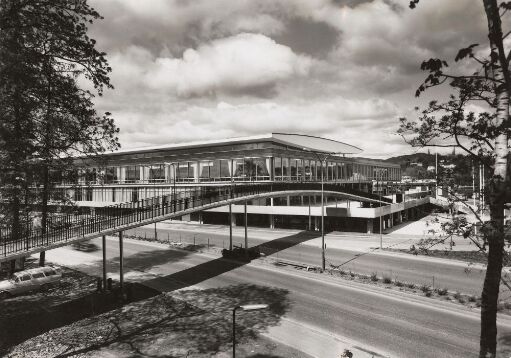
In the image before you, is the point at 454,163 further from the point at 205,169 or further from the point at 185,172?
the point at 185,172

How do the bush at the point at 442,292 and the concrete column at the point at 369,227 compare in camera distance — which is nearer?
the bush at the point at 442,292

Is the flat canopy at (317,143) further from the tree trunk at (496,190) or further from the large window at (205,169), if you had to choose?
the tree trunk at (496,190)

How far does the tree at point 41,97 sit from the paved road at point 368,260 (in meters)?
22.1

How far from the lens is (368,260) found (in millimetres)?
35656

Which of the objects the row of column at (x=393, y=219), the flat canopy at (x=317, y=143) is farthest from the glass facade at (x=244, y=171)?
the row of column at (x=393, y=219)

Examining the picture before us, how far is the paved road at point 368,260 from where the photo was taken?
28.2 m

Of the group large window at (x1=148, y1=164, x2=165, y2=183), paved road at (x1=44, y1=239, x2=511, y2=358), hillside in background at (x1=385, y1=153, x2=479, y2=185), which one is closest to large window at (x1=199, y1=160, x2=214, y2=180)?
large window at (x1=148, y1=164, x2=165, y2=183)

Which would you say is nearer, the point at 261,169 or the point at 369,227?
the point at 369,227

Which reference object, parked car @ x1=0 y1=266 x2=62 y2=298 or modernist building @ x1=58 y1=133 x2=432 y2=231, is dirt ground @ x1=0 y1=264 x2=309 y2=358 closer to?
parked car @ x1=0 y1=266 x2=62 y2=298

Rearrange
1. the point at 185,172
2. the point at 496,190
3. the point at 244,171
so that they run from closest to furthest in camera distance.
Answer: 1. the point at 496,190
2. the point at 244,171
3. the point at 185,172

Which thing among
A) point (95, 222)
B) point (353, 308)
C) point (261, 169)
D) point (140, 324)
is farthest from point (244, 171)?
point (140, 324)

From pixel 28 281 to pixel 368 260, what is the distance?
29.6 metres

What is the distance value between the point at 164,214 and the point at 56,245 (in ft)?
26.3

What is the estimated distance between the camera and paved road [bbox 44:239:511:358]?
17562 mm
